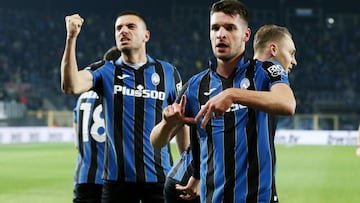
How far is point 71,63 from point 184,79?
31756 mm

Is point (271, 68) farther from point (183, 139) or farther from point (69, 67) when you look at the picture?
point (183, 139)

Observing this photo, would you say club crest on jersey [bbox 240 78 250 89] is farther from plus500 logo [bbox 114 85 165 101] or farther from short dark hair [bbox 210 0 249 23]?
plus500 logo [bbox 114 85 165 101]

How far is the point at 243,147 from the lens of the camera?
3703 millimetres

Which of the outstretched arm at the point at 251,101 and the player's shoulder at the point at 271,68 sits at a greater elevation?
the player's shoulder at the point at 271,68

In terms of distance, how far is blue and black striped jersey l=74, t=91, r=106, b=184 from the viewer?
6008mm

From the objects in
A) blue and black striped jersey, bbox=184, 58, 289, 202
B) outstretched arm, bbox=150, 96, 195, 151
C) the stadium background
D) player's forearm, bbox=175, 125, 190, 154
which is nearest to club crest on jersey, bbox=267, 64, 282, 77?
blue and black striped jersey, bbox=184, 58, 289, 202

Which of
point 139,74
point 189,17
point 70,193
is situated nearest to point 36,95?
point 189,17

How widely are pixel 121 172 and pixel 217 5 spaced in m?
1.98

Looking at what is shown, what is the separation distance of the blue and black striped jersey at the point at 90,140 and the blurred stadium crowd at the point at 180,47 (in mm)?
25622

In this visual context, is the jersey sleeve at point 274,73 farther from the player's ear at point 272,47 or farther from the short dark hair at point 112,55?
the short dark hair at point 112,55

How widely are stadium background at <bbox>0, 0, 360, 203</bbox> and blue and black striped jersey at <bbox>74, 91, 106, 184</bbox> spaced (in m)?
4.83

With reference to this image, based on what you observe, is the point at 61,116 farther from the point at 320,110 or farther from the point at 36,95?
the point at 320,110

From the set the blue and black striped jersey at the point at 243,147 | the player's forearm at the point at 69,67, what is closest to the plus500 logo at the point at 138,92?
the player's forearm at the point at 69,67

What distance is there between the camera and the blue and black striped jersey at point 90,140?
6008 millimetres
